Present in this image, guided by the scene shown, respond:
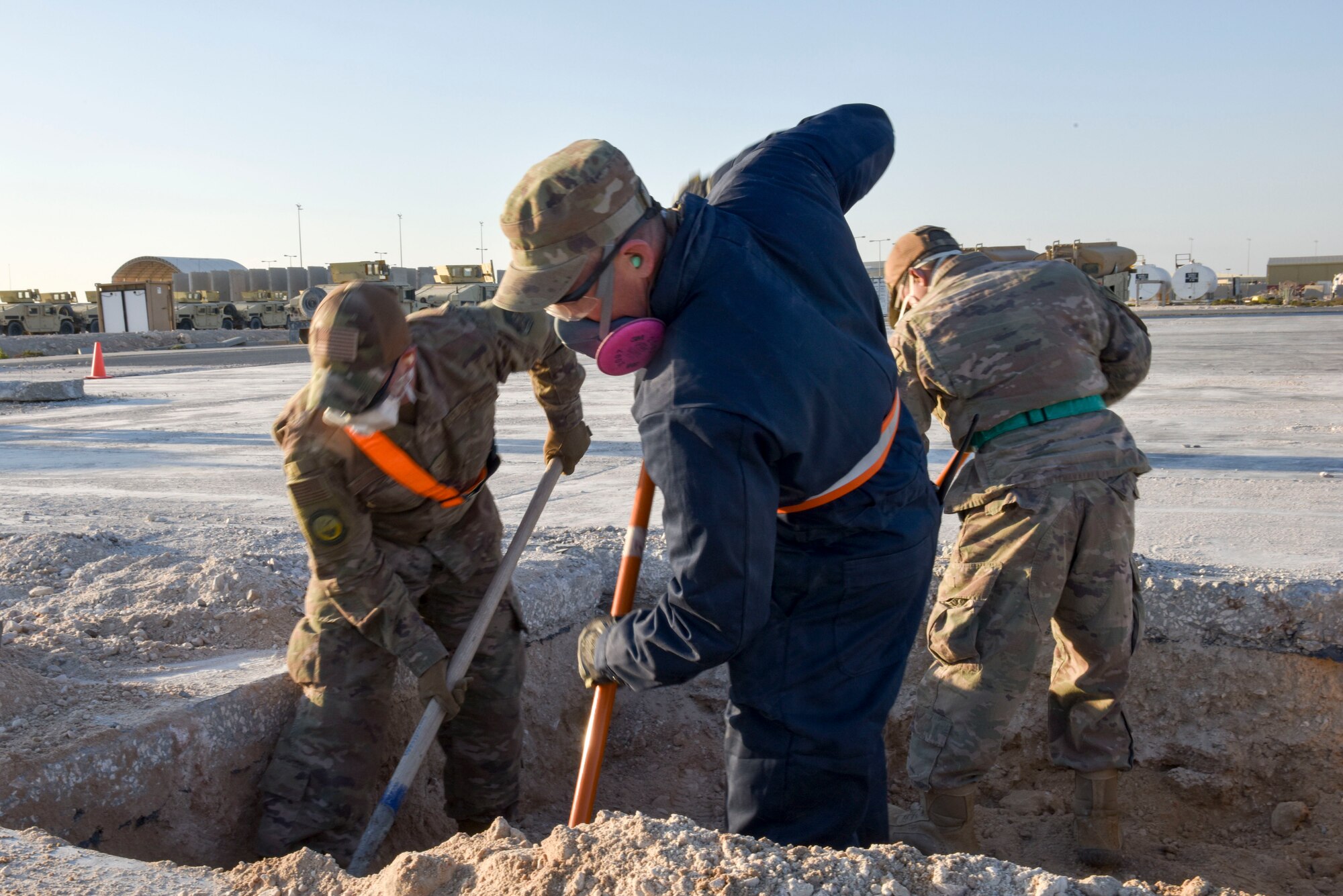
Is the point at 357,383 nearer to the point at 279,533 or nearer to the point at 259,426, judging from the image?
the point at 279,533

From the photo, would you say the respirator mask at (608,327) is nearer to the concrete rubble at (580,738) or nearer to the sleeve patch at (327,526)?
the concrete rubble at (580,738)

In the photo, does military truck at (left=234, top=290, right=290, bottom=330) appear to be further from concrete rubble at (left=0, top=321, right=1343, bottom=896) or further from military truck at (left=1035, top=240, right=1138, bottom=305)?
concrete rubble at (left=0, top=321, right=1343, bottom=896)

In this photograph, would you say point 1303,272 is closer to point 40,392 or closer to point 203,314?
point 203,314

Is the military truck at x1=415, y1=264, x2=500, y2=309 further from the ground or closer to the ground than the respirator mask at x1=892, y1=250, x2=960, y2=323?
further from the ground

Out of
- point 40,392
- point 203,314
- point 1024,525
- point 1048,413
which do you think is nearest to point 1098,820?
point 1024,525

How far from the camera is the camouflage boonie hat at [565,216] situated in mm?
1782

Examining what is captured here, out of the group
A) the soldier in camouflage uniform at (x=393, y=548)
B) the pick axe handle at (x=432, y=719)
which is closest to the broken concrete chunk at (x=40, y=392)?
the soldier in camouflage uniform at (x=393, y=548)

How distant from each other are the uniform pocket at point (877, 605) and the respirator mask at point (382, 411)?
1.16 meters

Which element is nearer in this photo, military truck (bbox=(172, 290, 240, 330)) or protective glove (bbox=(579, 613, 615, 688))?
protective glove (bbox=(579, 613, 615, 688))

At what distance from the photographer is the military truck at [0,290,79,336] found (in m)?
32.5

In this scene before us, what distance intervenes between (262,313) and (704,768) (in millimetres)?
34108

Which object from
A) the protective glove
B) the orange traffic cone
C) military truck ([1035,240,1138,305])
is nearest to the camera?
the protective glove

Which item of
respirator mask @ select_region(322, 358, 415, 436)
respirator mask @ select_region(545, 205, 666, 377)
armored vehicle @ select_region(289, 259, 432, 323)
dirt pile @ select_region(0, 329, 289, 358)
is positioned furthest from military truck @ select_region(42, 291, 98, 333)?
respirator mask @ select_region(545, 205, 666, 377)

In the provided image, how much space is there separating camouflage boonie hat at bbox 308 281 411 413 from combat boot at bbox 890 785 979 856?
1.79 meters
